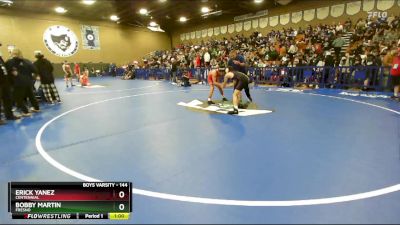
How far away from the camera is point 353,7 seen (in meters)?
17.0

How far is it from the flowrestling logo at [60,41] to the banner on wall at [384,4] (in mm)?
26109

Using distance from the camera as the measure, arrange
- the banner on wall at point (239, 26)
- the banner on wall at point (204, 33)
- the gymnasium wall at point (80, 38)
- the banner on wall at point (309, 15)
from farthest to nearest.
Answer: the banner on wall at point (204, 33)
the banner on wall at point (239, 26)
the gymnasium wall at point (80, 38)
the banner on wall at point (309, 15)

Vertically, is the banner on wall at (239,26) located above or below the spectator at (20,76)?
above

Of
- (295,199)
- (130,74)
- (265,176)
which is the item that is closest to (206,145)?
(265,176)

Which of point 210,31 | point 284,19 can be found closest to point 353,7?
point 284,19

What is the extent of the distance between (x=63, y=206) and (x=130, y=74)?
21.2m

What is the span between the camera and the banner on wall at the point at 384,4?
15.2m

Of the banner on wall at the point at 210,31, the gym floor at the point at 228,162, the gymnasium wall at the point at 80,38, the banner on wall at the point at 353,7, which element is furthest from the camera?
the banner on wall at the point at 210,31

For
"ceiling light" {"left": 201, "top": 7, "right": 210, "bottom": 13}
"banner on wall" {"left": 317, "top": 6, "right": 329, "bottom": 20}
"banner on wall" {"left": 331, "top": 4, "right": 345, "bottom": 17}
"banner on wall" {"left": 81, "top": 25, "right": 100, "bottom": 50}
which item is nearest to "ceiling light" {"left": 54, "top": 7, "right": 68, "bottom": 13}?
"banner on wall" {"left": 81, "top": 25, "right": 100, "bottom": 50}

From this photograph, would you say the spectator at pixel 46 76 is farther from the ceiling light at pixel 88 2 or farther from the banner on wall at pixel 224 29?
the banner on wall at pixel 224 29

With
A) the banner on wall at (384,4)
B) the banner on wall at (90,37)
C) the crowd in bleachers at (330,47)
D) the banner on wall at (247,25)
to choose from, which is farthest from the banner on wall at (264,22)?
the banner on wall at (90,37)

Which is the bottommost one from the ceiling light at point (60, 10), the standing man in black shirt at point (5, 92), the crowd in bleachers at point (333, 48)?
the standing man in black shirt at point (5, 92)

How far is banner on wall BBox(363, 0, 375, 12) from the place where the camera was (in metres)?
16.0
